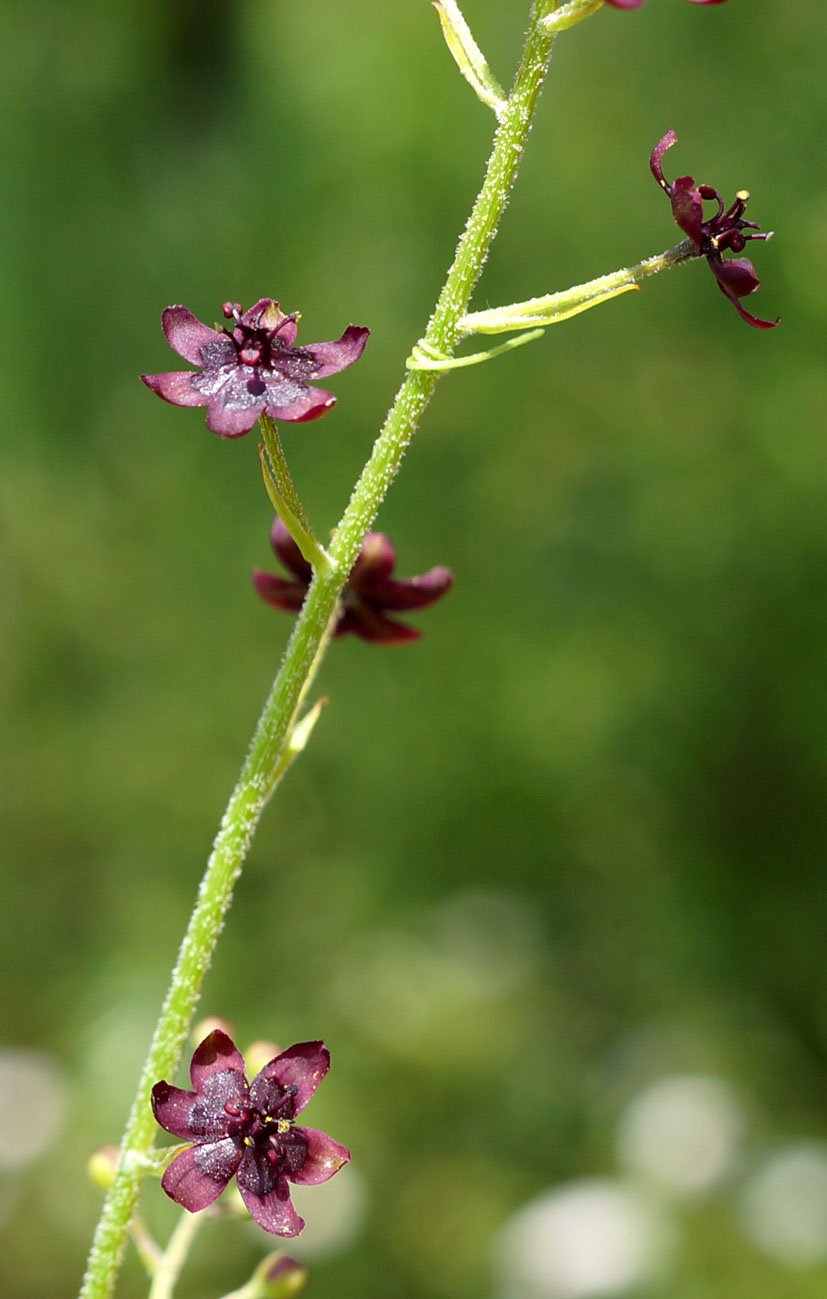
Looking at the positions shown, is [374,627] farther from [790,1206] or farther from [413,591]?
[790,1206]

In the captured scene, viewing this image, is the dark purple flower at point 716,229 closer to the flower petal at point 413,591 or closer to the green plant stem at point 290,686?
the green plant stem at point 290,686

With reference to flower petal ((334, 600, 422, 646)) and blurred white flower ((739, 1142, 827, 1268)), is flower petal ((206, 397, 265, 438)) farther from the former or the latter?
blurred white flower ((739, 1142, 827, 1268))

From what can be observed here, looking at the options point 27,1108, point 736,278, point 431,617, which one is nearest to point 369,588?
point 736,278

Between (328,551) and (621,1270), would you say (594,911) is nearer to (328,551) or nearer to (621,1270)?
(621,1270)

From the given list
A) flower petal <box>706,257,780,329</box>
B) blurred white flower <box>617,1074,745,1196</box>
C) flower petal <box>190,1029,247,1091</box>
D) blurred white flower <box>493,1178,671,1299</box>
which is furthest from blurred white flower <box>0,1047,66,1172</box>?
flower petal <box>706,257,780,329</box>

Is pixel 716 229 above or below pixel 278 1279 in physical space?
above

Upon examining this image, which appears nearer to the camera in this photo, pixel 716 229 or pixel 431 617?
pixel 716 229

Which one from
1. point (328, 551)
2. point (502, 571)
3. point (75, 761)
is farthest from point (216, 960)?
point (328, 551)
